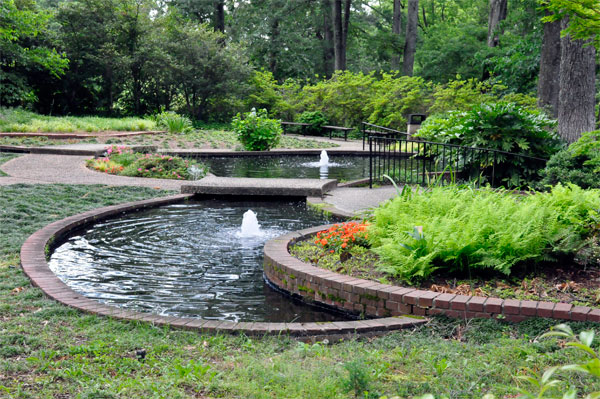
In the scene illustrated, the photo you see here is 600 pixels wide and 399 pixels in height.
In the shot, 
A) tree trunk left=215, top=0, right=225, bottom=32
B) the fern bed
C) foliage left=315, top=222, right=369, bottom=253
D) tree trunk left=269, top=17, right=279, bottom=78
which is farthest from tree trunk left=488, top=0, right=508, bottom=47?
the fern bed

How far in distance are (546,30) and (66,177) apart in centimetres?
1357

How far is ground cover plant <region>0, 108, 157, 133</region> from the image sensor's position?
1808 cm

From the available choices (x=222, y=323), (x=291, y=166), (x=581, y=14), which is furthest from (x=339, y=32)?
(x=222, y=323)

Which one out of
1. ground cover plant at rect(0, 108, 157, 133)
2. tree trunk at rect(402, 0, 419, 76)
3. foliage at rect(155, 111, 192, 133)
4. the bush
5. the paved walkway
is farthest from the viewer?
tree trunk at rect(402, 0, 419, 76)

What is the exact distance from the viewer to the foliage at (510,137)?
9.73 metres

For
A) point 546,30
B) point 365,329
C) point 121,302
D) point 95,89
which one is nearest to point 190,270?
point 121,302

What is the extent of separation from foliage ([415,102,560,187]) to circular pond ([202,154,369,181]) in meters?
3.34

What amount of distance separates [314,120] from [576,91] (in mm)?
15784

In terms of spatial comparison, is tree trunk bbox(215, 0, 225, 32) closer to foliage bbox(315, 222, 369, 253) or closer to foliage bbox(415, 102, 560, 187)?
foliage bbox(415, 102, 560, 187)

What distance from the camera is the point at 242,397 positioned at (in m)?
2.85

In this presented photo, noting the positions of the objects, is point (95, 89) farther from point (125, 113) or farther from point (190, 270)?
point (190, 270)

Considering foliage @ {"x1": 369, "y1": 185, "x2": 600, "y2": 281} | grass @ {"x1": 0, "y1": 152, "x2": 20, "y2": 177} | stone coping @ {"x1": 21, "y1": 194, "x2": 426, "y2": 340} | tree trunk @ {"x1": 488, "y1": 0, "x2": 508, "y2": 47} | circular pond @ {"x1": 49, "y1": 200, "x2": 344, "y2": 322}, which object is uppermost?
tree trunk @ {"x1": 488, "y1": 0, "x2": 508, "y2": 47}

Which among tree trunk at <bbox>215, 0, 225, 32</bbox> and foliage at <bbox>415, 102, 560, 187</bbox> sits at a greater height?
tree trunk at <bbox>215, 0, 225, 32</bbox>

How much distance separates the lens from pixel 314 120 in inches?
1022
